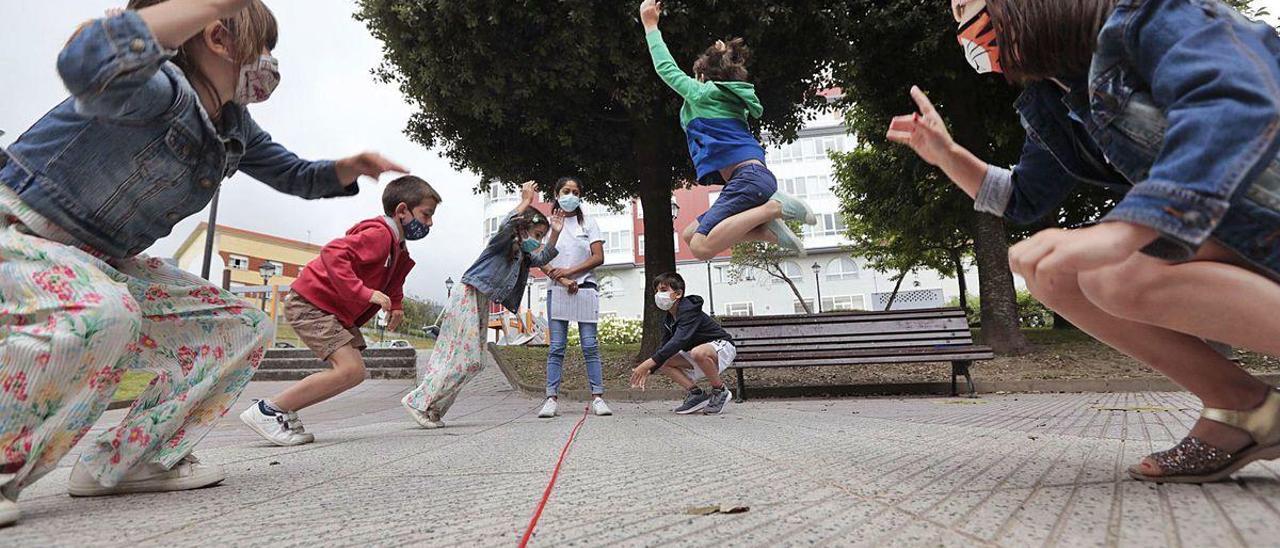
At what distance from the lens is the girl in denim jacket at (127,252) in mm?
1406

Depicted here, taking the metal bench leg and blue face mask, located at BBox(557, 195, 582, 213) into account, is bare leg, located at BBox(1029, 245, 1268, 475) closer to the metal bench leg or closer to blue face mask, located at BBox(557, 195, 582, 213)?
blue face mask, located at BBox(557, 195, 582, 213)

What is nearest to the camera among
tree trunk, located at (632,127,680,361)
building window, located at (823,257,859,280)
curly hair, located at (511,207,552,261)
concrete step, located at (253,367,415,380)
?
curly hair, located at (511,207,552,261)

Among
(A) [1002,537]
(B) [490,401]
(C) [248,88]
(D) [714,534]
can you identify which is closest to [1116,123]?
(A) [1002,537]

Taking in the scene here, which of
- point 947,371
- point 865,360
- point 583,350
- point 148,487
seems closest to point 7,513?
point 148,487

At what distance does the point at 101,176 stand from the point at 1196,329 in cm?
253

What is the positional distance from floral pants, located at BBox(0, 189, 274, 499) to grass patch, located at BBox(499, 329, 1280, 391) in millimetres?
5940

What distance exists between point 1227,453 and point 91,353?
2.54 m

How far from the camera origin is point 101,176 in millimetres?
1599

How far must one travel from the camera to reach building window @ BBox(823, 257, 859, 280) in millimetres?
42094

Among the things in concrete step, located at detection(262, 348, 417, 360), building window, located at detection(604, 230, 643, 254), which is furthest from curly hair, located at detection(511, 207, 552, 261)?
building window, located at detection(604, 230, 643, 254)

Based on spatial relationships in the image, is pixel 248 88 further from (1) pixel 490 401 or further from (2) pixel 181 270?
(1) pixel 490 401

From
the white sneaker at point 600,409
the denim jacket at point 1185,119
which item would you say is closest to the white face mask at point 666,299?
the white sneaker at point 600,409

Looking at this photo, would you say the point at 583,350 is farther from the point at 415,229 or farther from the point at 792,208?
the point at 792,208

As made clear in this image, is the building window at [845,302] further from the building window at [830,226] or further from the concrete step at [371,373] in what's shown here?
the concrete step at [371,373]
